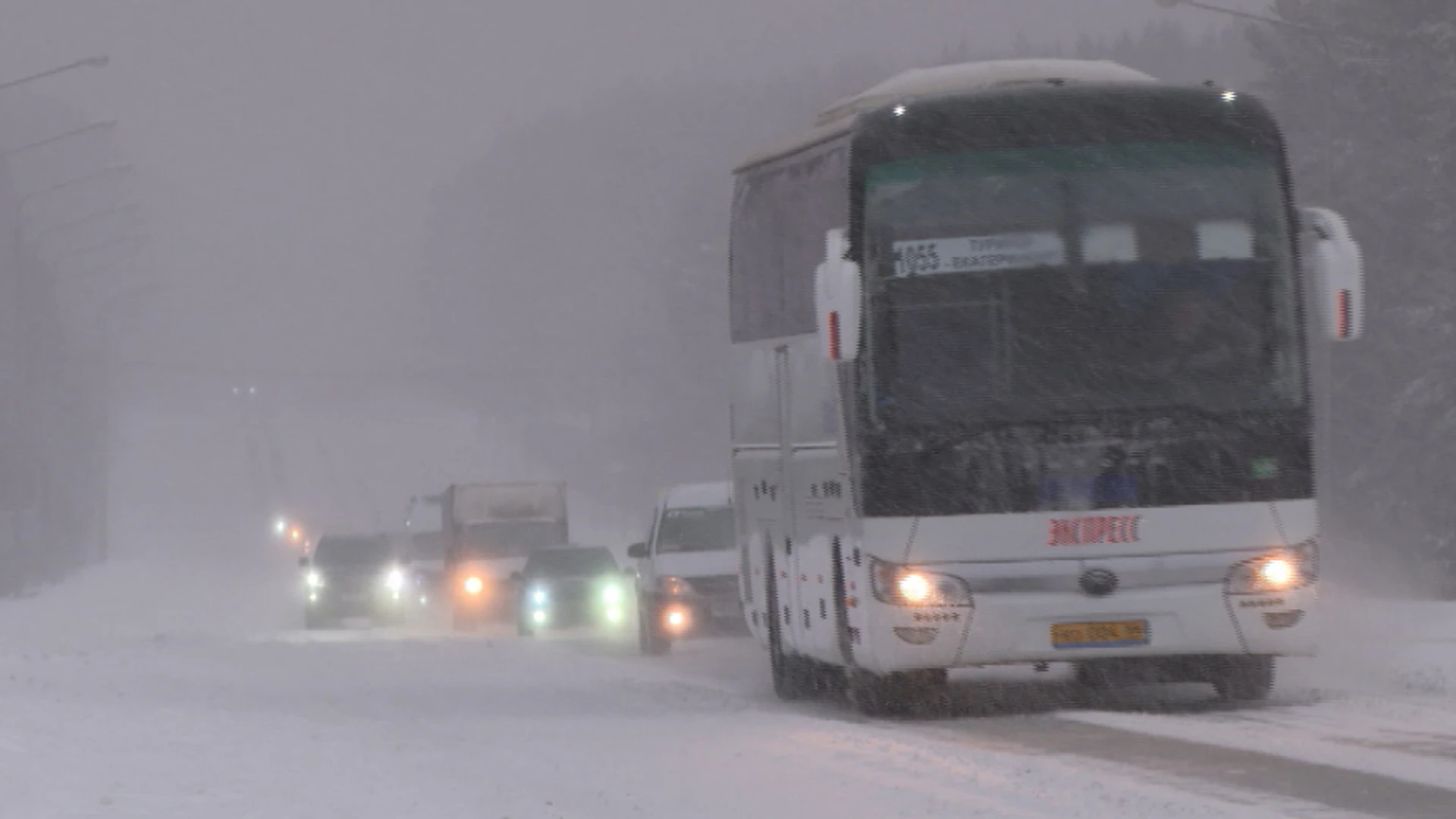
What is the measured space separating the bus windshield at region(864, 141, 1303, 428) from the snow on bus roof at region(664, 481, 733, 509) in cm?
1669

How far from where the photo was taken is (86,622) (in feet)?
163

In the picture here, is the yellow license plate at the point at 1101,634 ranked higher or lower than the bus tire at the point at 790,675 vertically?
higher

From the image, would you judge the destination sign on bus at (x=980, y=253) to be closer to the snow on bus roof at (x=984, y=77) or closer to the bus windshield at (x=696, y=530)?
the snow on bus roof at (x=984, y=77)

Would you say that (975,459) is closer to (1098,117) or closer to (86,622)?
(1098,117)

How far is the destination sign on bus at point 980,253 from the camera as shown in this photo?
1669cm

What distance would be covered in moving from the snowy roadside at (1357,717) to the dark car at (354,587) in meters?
27.3

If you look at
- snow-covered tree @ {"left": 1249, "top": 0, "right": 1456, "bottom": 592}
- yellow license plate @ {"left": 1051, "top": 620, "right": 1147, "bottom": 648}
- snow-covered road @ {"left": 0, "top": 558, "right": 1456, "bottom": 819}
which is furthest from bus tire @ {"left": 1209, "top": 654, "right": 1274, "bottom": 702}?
snow-covered tree @ {"left": 1249, "top": 0, "right": 1456, "bottom": 592}

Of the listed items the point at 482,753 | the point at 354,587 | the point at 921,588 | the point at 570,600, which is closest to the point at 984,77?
the point at 921,588

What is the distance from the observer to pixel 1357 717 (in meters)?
15.7

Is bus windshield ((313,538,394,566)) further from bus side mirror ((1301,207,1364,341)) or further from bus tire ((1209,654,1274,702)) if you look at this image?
bus side mirror ((1301,207,1364,341))

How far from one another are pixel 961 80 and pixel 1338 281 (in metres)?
3.35

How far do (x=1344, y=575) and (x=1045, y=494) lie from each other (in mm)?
39321

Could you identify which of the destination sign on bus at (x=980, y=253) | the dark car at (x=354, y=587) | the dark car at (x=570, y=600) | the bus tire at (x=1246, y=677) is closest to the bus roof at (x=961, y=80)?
the destination sign on bus at (x=980, y=253)

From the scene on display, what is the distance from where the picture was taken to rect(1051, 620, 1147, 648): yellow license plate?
644 inches
